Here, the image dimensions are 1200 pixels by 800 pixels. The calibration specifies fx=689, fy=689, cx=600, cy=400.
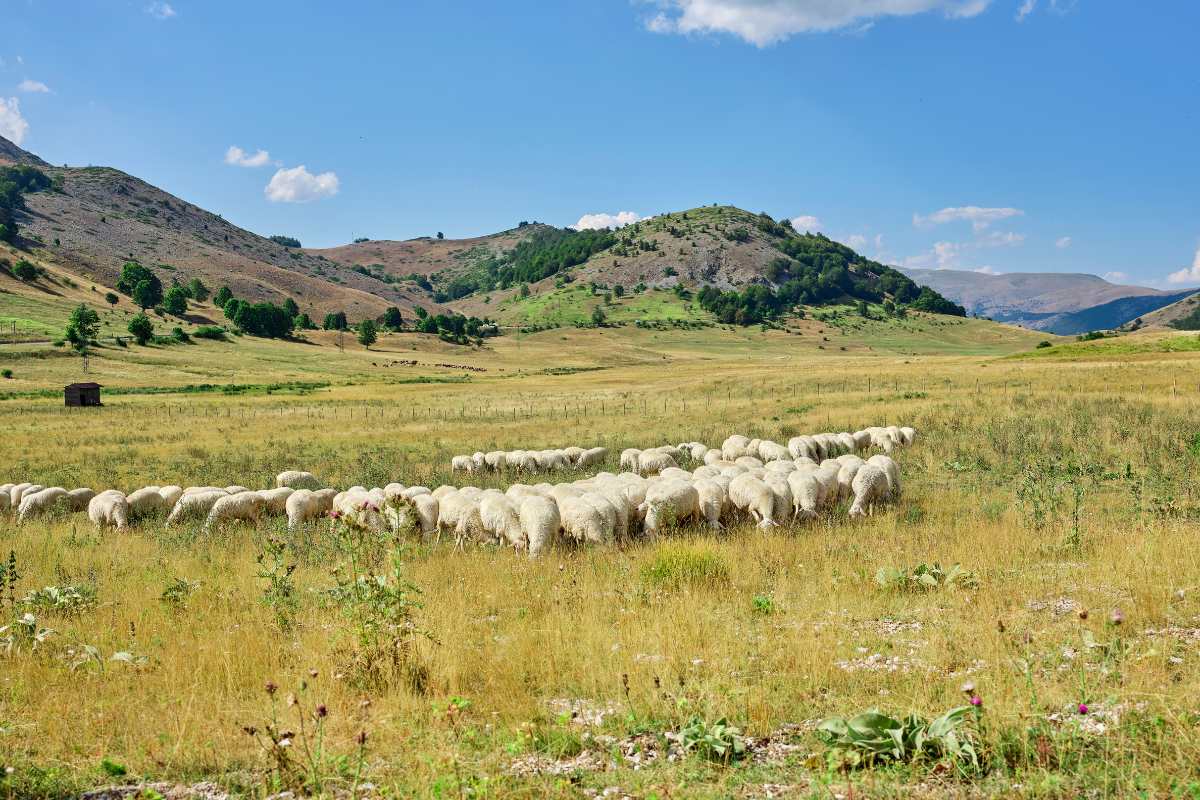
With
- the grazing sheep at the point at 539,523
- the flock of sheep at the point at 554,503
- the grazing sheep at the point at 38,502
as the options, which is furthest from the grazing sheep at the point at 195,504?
the grazing sheep at the point at 539,523

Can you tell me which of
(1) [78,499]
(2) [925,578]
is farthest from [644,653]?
(1) [78,499]

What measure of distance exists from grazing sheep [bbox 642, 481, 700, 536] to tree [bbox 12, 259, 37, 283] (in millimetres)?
166345

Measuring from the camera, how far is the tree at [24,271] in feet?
438

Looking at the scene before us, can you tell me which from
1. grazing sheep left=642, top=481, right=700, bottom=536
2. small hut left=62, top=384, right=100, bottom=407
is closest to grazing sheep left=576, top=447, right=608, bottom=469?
grazing sheep left=642, top=481, right=700, bottom=536

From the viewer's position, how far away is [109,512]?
16.3 metres

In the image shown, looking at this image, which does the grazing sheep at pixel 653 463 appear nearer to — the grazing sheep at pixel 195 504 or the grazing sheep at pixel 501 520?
the grazing sheep at pixel 501 520

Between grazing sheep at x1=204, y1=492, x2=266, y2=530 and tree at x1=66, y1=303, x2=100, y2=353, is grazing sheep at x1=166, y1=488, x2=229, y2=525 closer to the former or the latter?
grazing sheep at x1=204, y1=492, x2=266, y2=530

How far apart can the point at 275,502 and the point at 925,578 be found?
14.5 m

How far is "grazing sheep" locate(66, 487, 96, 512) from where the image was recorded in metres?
18.0

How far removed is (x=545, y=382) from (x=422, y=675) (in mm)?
76259

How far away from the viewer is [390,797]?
4.82 metres

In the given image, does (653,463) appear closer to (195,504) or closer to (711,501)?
(711,501)

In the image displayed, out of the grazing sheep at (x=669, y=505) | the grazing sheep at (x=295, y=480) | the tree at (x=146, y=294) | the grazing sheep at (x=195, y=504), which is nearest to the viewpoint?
the grazing sheep at (x=669, y=505)

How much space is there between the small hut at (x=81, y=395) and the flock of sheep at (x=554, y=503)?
4190 centimetres
